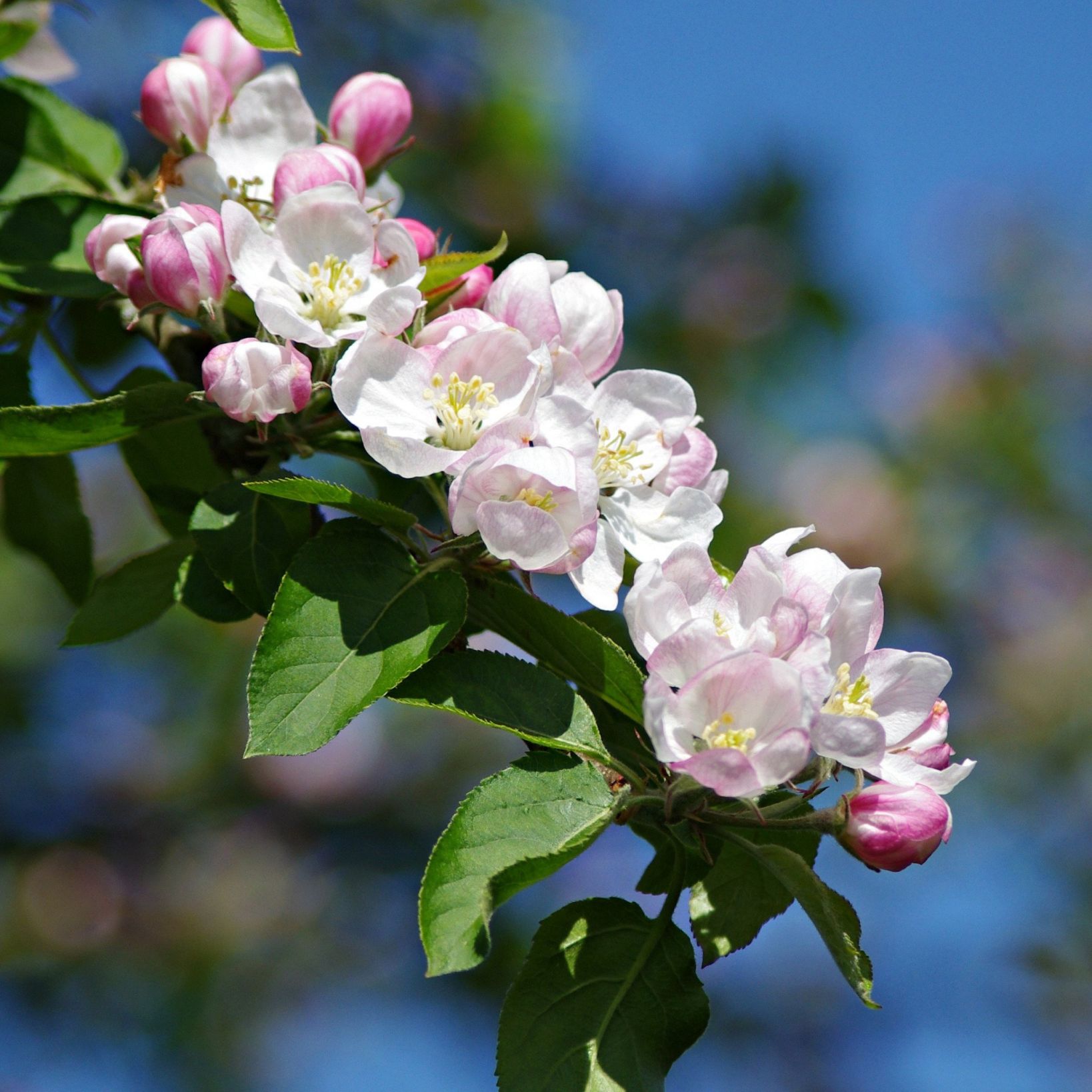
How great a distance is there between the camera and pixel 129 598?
5.12 feet

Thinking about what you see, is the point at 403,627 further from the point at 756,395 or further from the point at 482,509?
the point at 756,395

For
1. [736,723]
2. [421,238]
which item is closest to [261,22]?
[421,238]

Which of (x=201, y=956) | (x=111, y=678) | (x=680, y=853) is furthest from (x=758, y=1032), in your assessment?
(x=680, y=853)

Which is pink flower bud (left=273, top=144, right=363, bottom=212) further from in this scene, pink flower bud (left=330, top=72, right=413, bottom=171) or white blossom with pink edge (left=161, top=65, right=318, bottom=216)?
pink flower bud (left=330, top=72, right=413, bottom=171)

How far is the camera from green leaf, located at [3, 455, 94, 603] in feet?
6.19

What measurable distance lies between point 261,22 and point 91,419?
1.50ft

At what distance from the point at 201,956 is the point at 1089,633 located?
439 centimetres

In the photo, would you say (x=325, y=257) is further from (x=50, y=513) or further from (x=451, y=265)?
(x=50, y=513)

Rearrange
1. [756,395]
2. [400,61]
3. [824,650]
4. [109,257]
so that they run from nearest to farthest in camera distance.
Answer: [824,650], [109,257], [400,61], [756,395]

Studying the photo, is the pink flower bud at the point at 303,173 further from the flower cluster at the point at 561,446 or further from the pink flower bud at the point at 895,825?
the pink flower bud at the point at 895,825

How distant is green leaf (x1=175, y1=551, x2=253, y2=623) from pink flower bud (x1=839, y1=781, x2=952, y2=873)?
0.65 meters

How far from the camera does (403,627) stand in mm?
1171

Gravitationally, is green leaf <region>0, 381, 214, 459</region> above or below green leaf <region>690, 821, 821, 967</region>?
above

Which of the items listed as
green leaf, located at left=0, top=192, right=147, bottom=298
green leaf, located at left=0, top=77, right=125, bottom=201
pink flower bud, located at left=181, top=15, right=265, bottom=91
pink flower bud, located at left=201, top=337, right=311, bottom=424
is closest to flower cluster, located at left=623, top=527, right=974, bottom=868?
pink flower bud, located at left=201, top=337, right=311, bottom=424
